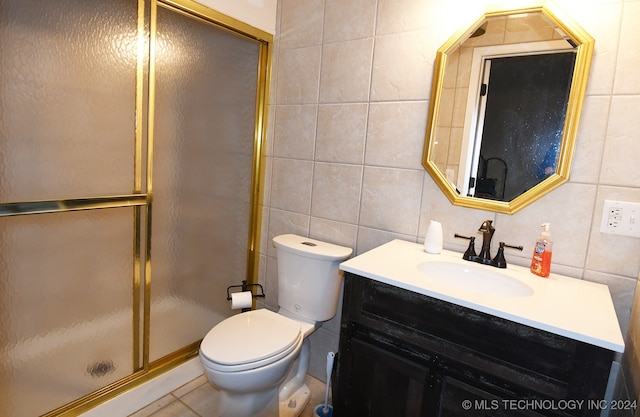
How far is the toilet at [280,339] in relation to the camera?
1318mm

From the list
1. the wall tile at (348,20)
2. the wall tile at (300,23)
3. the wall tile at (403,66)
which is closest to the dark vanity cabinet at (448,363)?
the wall tile at (403,66)

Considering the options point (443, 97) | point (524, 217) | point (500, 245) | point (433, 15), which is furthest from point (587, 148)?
point (433, 15)

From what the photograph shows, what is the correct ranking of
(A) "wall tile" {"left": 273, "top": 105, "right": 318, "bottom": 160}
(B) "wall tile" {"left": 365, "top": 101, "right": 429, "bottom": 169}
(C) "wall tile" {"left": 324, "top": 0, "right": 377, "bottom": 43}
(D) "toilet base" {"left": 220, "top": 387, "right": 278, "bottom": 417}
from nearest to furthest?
(D) "toilet base" {"left": 220, "top": 387, "right": 278, "bottom": 417} → (B) "wall tile" {"left": 365, "top": 101, "right": 429, "bottom": 169} → (C) "wall tile" {"left": 324, "top": 0, "right": 377, "bottom": 43} → (A) "wall tile" {"left": 273, "top": 105, "right": 318, "bottom": 160}

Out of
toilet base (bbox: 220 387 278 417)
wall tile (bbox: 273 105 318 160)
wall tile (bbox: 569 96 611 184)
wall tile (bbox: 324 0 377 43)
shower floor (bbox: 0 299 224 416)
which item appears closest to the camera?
wall tile (bbox: 569 96 611 184)

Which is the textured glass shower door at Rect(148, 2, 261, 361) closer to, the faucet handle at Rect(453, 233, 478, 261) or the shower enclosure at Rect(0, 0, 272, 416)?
the shower enclosure at Rect(0, 0, 272, 416)

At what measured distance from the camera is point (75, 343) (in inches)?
58.1

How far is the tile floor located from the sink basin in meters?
0.98

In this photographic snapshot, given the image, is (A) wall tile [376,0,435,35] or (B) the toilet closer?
(B) the toilet

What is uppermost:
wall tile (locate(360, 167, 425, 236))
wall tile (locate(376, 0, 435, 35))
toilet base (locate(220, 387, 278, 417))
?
wall tile (locate(376, 0, 435, 35))

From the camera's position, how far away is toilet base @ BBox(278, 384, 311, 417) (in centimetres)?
167

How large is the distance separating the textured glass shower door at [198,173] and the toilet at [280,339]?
421mm

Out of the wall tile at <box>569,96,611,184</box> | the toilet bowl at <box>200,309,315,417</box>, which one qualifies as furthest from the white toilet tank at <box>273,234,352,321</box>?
the wall tile at <box>569,96,611,184</box>

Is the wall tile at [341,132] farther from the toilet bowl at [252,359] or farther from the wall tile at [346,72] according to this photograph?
the toilet bowl at [252,359]

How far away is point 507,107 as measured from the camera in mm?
1375
